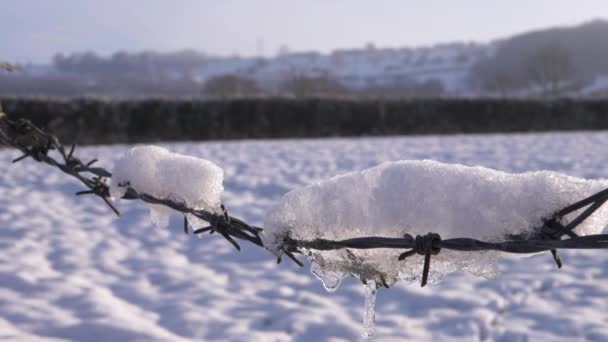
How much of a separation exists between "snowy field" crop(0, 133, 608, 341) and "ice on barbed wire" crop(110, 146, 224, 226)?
4.41ft

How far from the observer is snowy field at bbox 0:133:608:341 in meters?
2.32

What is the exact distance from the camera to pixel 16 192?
16.1 ft

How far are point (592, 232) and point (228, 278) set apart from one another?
245cm

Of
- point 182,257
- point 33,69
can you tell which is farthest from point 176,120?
point 33,69

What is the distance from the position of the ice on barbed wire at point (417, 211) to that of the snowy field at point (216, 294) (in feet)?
5.03

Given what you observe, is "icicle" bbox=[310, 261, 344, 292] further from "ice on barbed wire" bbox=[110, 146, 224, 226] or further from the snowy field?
the snowy field

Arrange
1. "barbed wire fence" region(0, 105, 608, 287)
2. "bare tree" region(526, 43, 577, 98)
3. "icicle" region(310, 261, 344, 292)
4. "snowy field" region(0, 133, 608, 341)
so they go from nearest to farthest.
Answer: "barbed wire fence" region(0, 105, 608, 287) < "icicle" region(310, 261, 344, 292) < "snowy field" region(0, 133, 608, 341) < "bare tree" region(526, 43, 577, 98)

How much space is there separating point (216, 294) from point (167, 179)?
6.09ft

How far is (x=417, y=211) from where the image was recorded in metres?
0.78

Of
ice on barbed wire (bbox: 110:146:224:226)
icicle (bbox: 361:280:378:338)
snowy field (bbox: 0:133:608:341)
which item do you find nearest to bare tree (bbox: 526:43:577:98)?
snowy field (bbox: 0:133:608:341)

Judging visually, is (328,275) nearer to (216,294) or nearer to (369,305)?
(369,305)

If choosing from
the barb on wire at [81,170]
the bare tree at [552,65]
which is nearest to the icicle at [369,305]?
the barb on wire at [81,170]

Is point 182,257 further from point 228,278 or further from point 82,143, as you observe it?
point 82,143

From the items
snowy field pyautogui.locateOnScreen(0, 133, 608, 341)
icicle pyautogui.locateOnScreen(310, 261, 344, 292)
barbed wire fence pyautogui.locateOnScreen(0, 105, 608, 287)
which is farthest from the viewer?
snowy field pyautogui.locateOnScreen(0, 133, 608, 341)
